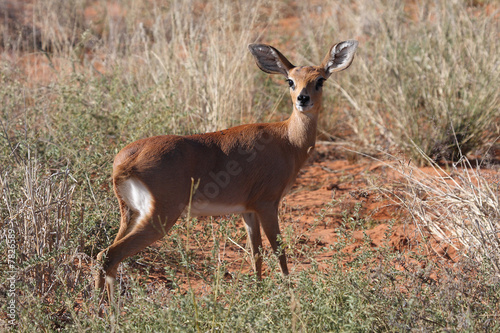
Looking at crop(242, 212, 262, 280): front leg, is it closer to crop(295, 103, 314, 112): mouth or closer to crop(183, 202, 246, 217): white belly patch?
crop(183, 202, 246, 217): white belly patch

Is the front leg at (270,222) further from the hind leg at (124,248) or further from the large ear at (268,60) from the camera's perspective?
the large ear at (268,60)

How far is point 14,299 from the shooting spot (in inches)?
154

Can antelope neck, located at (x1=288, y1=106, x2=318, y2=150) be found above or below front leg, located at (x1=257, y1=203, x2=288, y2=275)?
above

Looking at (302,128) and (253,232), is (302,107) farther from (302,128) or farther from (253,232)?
(253,232)

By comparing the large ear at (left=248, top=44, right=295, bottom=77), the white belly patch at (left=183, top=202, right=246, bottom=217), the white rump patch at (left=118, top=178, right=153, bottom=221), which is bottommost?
the white belly patch at (left=183, top=202, right=246, bottom=217)

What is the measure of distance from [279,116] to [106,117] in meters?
2.63

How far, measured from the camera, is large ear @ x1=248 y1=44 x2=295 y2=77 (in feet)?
18.9

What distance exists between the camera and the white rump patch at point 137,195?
4492 millimetres

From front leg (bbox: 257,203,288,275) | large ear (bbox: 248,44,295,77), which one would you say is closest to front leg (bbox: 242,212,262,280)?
front leg (bbox: 257,203,288,275)

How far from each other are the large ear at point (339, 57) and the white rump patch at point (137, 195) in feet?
7.21

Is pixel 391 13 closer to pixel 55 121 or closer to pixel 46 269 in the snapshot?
pixel 55 121

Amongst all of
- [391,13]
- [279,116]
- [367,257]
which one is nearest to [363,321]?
[367,257]

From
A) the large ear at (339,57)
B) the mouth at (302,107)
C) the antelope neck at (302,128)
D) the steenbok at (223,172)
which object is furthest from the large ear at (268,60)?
the mouth at (302,107)

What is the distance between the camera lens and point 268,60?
5867 millimetres
